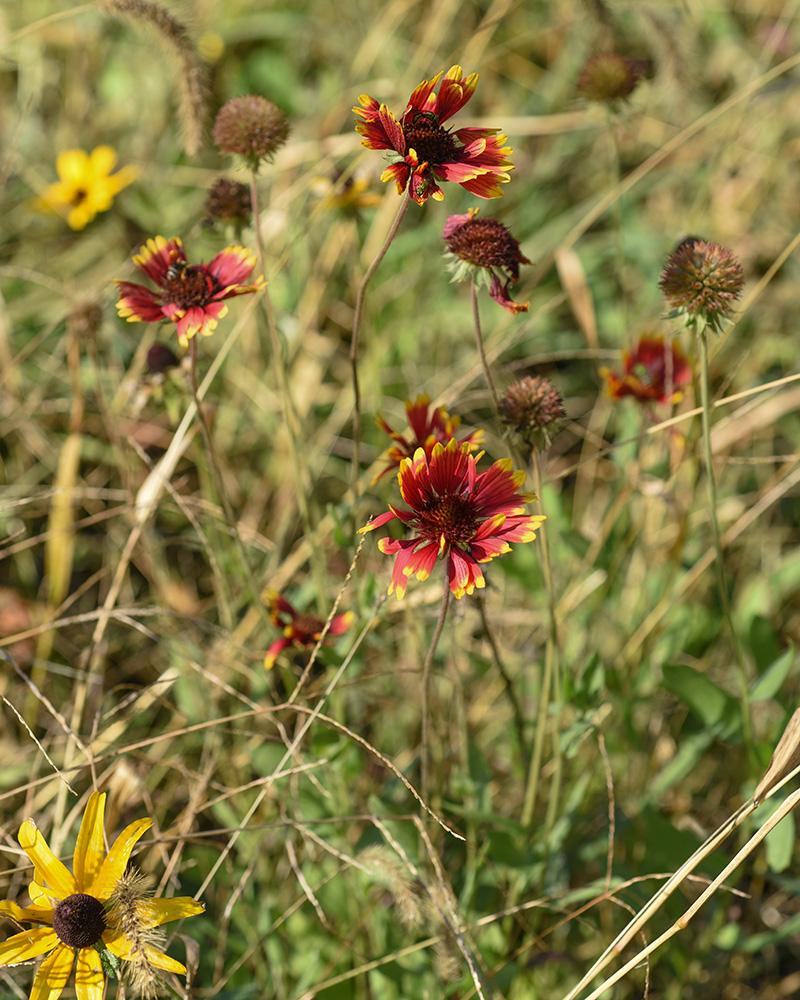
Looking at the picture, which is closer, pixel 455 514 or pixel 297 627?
pixel 455 514

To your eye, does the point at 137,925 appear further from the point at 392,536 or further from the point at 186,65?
the point at 186,65

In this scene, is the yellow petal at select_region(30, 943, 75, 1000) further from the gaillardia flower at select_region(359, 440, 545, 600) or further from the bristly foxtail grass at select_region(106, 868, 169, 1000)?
the gaillardia flower at select_region(359, 440, 545, 600)

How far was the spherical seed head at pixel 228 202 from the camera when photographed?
157 cm

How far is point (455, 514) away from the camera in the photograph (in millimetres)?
1207

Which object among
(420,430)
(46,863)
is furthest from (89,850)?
(420,430)

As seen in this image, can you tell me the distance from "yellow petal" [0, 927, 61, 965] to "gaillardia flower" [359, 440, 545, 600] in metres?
0.64

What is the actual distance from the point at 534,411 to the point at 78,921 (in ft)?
3.03

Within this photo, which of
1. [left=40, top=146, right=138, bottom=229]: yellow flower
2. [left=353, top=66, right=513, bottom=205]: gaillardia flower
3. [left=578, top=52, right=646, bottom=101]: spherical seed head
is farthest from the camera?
[left=40, top=146, right=138, bottom=229]: yellow flower

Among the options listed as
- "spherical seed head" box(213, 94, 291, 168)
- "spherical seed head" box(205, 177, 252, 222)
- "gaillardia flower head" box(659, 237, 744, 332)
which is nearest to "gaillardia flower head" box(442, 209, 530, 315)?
"gaillardia flower head" box(659, 237, 744, 332)

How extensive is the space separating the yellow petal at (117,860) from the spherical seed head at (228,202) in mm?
1045

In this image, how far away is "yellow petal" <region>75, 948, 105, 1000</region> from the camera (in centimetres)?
110

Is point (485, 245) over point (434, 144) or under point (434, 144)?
under

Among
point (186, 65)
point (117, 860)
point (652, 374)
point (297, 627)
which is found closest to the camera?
point (117, 860)

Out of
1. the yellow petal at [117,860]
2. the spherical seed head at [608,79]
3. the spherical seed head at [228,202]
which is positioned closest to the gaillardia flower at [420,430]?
the spherical seed head at [228,202]
